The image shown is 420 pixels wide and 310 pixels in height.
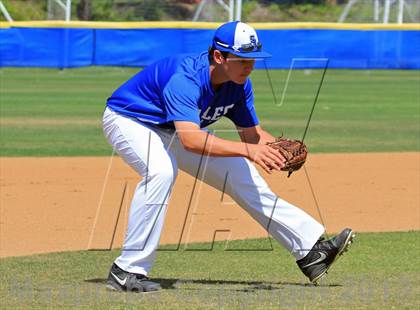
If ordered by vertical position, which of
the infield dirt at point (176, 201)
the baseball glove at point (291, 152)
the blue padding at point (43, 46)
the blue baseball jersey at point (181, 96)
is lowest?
the blue padding at point (43, 46)

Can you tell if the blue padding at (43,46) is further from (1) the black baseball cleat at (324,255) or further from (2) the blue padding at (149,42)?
(1) the black baseball cleat at (324,255)

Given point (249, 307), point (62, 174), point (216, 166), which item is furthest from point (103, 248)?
point (62, 174)

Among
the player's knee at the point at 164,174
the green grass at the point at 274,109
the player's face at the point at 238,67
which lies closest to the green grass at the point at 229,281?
the player's knee at the point at 164,174

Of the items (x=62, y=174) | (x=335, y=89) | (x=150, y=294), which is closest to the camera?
(x=150, y=294)

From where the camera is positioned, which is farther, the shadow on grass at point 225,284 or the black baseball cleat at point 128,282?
the shadow on grass at point 225,284

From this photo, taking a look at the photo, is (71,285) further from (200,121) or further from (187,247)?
(187,247)

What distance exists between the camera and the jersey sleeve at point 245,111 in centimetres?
627

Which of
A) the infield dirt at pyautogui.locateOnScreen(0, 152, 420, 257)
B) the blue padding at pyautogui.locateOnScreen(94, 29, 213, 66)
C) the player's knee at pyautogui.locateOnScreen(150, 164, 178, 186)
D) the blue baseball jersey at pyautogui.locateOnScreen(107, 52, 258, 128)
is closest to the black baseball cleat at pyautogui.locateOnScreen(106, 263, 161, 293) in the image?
the player's knee at pyautogui.locateOnScreen(150, 164, 178, 186)

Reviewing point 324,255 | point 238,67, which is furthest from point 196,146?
point 324,255

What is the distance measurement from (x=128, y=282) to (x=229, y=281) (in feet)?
2.68

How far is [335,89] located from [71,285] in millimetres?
20291

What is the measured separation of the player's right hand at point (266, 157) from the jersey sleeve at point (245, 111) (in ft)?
1.96

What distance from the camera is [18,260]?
7.32 metres

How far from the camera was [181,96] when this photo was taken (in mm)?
5750
